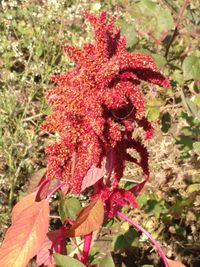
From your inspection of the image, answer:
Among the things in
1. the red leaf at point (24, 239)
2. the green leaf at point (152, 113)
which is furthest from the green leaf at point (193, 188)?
the red leaf at point (24, 239)

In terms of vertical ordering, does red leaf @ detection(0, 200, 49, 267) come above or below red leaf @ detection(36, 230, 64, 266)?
above

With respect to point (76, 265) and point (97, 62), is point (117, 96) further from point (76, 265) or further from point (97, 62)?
point (76, 265)

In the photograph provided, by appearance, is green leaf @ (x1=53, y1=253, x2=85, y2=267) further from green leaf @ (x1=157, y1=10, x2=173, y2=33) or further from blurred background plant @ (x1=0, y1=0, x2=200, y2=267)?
green leaf @ (x1=157, y1=10, x2=173, y2=33)

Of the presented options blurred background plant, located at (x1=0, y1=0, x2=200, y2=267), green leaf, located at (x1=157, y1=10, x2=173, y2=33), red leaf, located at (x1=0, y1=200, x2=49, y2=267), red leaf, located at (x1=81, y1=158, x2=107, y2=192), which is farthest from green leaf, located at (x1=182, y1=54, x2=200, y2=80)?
red leaf, located at (x1=0, y1=200, x2=49, y2=267)

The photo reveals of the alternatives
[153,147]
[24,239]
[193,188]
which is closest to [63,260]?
[24,239]

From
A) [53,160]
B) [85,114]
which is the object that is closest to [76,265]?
[53,160]
